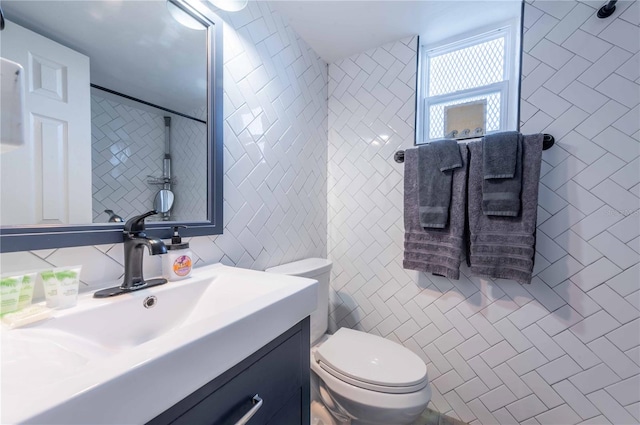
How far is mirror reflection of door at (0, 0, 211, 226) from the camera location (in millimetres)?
625

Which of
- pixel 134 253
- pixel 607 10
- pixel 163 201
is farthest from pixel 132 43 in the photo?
pixel 607 10

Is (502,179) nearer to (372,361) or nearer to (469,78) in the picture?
(469,78)

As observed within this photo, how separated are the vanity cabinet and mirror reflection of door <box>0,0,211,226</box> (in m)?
0.58

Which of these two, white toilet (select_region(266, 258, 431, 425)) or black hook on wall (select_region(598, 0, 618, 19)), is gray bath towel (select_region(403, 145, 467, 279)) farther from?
black hook on wall (select_region(598, 0, 618, 19))

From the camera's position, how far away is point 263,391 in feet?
1.94

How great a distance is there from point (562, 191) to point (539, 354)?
770 millimetres

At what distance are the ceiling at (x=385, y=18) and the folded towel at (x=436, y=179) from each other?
0.67 m

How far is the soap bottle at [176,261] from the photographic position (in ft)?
2.61

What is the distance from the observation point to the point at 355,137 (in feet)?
5.49

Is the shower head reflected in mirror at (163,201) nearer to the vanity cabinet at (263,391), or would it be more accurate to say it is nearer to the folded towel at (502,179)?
the vanity cabinet at (263,391)

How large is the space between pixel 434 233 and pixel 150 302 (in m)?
1.26

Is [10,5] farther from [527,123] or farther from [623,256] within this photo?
[623,256]

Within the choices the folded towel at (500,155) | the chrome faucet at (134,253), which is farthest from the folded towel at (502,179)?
the chrome faucet at (134,253)

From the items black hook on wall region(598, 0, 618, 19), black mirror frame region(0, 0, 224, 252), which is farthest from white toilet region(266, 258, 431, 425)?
black hook on wall region(598, 0, 618, 19)
